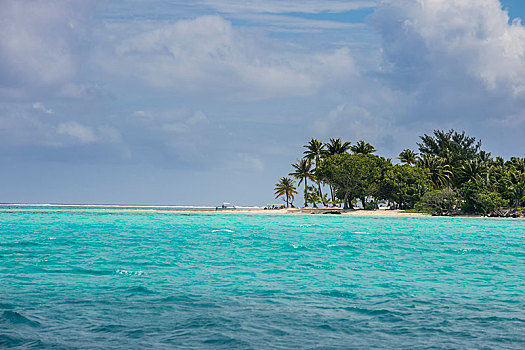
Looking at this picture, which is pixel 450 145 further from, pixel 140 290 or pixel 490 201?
pixel 140 290

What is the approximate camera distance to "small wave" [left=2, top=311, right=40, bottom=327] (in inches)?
381

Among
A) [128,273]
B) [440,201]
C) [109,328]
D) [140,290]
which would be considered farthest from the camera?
[440,201]

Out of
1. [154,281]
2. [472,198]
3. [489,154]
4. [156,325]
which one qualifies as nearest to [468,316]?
[156,325]

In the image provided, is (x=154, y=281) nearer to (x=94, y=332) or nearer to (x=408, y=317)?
(x=94, y=332)

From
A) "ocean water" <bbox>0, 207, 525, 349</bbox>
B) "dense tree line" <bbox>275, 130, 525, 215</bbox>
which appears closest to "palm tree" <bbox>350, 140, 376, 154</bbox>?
"dense tree line" <bbox>275, 130, 525, 215</bbox>

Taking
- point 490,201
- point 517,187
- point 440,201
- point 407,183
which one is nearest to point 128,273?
point 490,201

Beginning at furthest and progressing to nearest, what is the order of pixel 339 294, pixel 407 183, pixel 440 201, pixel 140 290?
pixel 407 183 < pixel 440 201 < pixel 140 290 < pixel 339 294

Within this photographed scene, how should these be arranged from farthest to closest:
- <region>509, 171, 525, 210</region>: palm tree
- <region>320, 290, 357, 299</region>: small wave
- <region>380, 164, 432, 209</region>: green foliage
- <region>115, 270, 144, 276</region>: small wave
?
<region>380, 164, 432, 209</region>: green foliage < <region>509, 171, 525, 210</region>: palm tree < <region>115, 270, 144, 276</region>: small wave < <region>320, 290, 357, 299</region>: small wave

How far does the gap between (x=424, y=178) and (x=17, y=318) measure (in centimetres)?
8020

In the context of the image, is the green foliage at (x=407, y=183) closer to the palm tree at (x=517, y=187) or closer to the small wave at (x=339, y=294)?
the palm tree at (x=517, y=187)

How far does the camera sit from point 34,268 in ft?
58.9

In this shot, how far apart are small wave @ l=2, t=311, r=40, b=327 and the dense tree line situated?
220 feet

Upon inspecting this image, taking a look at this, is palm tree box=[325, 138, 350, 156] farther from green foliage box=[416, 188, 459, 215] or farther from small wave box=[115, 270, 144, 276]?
small wave box=[115, 270, 144, 276]

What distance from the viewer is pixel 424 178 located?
83812 millimetres
